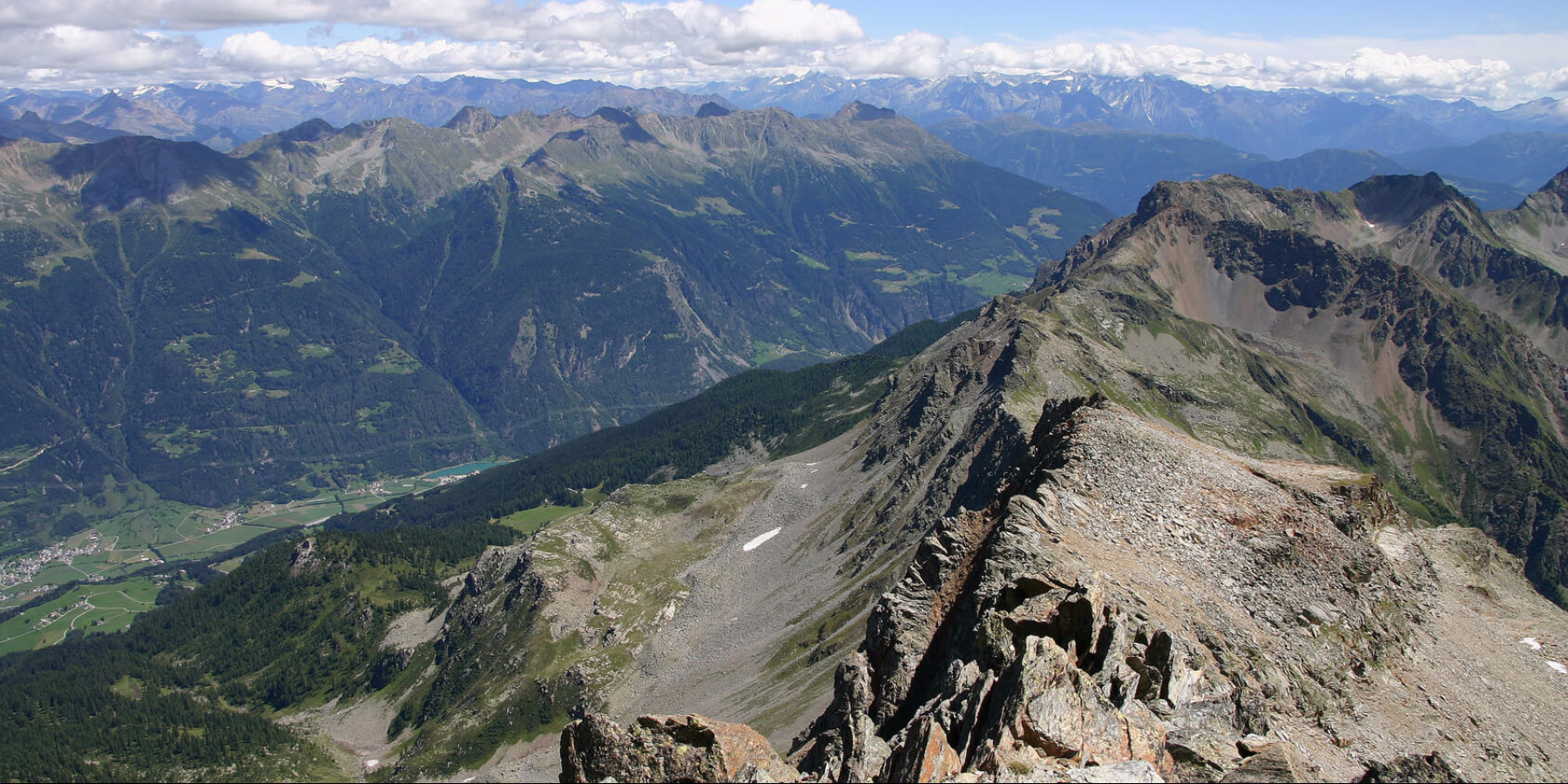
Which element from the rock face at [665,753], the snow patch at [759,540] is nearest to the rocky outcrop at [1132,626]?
the rock face at [665,753]

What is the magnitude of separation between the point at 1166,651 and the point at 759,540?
149 m

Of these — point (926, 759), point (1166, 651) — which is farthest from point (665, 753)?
point (1166, 651)

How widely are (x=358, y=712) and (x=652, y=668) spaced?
7648 cm

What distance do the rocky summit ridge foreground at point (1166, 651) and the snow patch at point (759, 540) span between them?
109778mm

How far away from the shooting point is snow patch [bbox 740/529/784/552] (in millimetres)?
187675

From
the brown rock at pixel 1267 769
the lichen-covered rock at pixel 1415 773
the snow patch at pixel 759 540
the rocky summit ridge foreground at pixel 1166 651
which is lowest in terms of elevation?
the snow patch at pixel 759 540

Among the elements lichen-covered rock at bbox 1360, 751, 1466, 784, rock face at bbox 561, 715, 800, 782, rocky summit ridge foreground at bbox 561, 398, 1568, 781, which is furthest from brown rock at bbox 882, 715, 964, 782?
lichen-covered rock at bbox 1360, 751, 1466, 784

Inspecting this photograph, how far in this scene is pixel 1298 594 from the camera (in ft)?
201

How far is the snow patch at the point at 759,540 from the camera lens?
187675 mm

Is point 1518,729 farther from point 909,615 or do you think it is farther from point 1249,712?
point 909,615

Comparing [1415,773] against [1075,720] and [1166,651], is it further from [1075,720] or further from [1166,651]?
[1075,720]

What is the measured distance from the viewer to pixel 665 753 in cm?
3997

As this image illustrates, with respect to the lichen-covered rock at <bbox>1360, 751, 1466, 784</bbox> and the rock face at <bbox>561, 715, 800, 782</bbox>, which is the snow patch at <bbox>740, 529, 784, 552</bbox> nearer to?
the rock face at <bbox>561, 715, 800, 782</bbox>

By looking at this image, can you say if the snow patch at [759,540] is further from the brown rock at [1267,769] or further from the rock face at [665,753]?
the brown rock at [1267,769]
